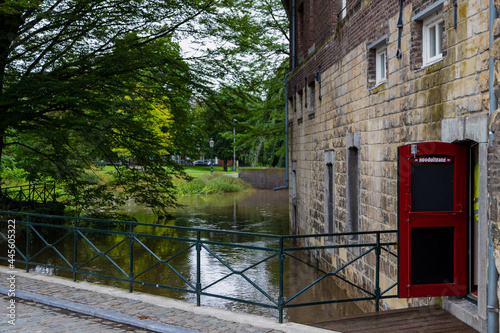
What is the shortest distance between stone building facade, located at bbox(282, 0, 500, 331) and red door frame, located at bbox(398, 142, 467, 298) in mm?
173

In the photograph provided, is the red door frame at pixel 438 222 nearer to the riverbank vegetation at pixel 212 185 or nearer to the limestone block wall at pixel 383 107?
the limestone block wall at pixel 383 107

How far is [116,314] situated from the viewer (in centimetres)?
690

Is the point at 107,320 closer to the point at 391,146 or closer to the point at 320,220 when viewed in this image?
the point at 391,146

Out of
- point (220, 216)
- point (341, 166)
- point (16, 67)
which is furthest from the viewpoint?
point (220, 216)

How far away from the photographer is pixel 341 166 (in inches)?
471

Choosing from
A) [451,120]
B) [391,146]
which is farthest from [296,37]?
[451,120]

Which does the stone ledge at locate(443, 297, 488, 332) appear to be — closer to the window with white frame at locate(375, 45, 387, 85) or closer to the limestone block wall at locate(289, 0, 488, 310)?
the limestone block wall at locate(289, 0, 488, 310)

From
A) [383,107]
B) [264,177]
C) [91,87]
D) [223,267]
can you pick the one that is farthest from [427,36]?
[264,177]

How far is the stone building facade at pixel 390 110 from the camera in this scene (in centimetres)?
607

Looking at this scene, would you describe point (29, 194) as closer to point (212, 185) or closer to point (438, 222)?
point (438, 222)

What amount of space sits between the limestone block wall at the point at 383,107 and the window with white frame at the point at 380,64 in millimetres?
181

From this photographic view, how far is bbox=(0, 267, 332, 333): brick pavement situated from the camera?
21.1 ft

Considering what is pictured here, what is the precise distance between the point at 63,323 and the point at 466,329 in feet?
15.8

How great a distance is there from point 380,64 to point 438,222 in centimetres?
404
